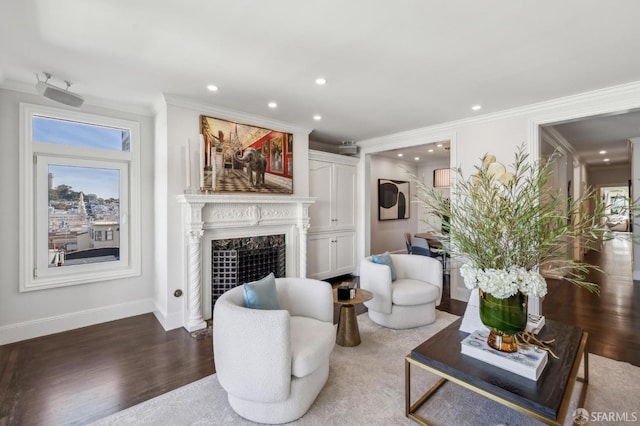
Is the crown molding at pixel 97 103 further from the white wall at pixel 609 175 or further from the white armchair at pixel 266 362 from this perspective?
the white wall at pixel 609 175

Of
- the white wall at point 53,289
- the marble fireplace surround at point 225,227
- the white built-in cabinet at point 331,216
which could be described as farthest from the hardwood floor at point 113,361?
the white built-in cabinet at point 331,216

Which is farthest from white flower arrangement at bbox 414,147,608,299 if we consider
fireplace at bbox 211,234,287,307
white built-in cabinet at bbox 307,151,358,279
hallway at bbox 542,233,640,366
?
white built-in cabinet at bbox 307,151,358,279

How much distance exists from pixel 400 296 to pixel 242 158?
2.58 m

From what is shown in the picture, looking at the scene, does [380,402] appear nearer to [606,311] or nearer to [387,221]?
[606,311]

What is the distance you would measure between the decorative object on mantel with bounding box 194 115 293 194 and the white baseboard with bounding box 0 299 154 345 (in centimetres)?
168

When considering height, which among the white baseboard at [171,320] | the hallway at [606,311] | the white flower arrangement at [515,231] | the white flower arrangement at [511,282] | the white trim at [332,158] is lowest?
the hallway at [606,311]

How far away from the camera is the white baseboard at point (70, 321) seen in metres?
3.03

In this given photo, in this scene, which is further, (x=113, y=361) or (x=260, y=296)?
(x=113, y=361)

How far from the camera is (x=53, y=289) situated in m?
3.26

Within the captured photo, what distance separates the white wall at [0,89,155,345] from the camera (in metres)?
3.00

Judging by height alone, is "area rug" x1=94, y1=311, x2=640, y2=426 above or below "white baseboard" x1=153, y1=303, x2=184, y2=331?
below

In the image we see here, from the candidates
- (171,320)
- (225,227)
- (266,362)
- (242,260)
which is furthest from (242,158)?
(266,362)

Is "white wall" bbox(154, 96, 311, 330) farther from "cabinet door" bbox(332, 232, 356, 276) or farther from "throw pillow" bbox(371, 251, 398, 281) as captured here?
"cabinet door" bbox(332, 232, 356, 276)

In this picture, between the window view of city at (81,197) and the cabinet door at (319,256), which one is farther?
the cabinet door at (319,256)
